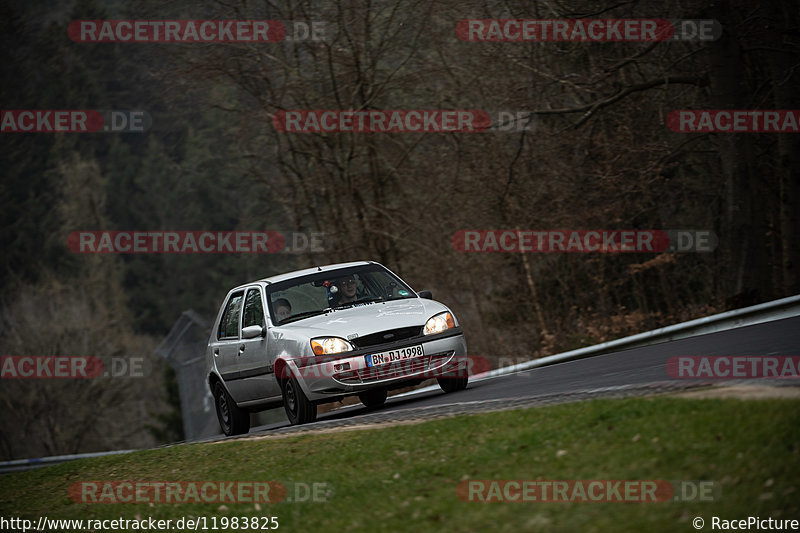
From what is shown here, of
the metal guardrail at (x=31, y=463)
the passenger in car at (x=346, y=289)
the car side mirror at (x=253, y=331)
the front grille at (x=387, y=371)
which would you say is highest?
the passenger in car at (x=346, y=289)

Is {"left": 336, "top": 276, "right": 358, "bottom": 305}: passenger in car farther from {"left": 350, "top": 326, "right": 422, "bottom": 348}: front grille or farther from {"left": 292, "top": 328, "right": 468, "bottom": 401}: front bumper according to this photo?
{"left": 292, "top": 328, "right": 468, "bottom": 401}: front bumper

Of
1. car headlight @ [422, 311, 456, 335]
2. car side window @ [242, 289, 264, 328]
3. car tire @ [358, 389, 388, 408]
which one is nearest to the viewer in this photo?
car headlight @ [422, 311, 456, 335]

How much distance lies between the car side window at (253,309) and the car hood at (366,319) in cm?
82

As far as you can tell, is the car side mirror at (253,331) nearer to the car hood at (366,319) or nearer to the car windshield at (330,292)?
the car windshield at (330,292)

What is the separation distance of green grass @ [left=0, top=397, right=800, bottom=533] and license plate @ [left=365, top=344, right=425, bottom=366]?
1.41 metres

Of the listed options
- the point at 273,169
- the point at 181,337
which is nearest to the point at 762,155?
the point at 273,169

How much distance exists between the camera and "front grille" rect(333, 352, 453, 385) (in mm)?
11562

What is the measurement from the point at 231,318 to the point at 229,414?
1278 mm

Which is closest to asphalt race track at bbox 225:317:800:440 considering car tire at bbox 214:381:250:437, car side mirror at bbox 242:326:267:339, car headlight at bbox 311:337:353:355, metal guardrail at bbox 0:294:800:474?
metal guardrail at bbox 0:294:800:474

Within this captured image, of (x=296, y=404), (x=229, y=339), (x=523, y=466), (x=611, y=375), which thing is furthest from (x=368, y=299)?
(x=523, y=466)

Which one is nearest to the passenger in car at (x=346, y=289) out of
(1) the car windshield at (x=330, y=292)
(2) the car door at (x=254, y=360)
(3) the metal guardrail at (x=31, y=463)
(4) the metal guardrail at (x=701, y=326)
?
(1) the car windshield at (x=330, y=292)

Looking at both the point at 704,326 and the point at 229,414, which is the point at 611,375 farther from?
the point at 229,414

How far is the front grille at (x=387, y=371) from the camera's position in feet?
37.9

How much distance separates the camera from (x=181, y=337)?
143ft
